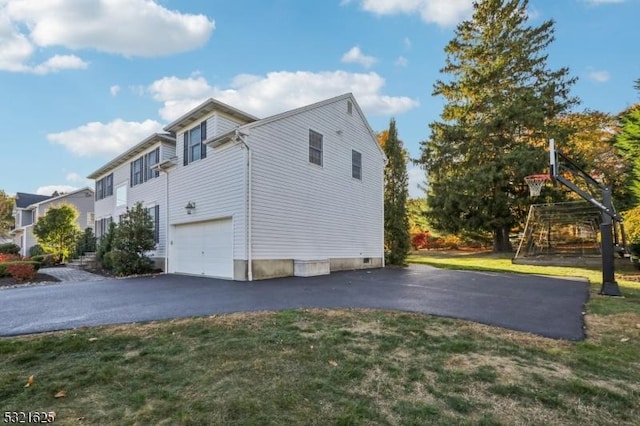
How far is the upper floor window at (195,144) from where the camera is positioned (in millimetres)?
13102

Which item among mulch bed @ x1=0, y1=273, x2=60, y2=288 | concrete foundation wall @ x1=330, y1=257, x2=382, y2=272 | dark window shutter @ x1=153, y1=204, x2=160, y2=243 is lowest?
mulch bed @ x1=0, y1=273, x2=60, y2=288

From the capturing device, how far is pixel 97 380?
3.29 m

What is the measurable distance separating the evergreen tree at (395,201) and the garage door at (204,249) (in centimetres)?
907

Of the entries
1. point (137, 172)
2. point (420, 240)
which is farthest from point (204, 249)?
point (420, 240)

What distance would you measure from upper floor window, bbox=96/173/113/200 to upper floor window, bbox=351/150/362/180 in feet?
51.9

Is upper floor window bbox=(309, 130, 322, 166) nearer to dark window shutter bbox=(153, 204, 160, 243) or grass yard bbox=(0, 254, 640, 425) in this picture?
dark window shutter bbox=(153, 204, 160, 243)

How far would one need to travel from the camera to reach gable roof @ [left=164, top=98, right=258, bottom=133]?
40.0 feet

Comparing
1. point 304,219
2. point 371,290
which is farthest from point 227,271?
point 371,290

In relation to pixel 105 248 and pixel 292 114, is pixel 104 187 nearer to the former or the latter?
pixel 105 248

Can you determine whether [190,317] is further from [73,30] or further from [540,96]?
[540,96]

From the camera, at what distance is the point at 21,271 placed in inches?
510

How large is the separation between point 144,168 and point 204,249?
7.84 m

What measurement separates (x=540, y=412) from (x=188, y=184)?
13.3 metres

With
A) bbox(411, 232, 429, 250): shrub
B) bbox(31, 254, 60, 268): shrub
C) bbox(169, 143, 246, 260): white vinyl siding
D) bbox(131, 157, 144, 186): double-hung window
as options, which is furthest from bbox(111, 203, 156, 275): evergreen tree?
bbox(411, 232, 429, 250): shrub
